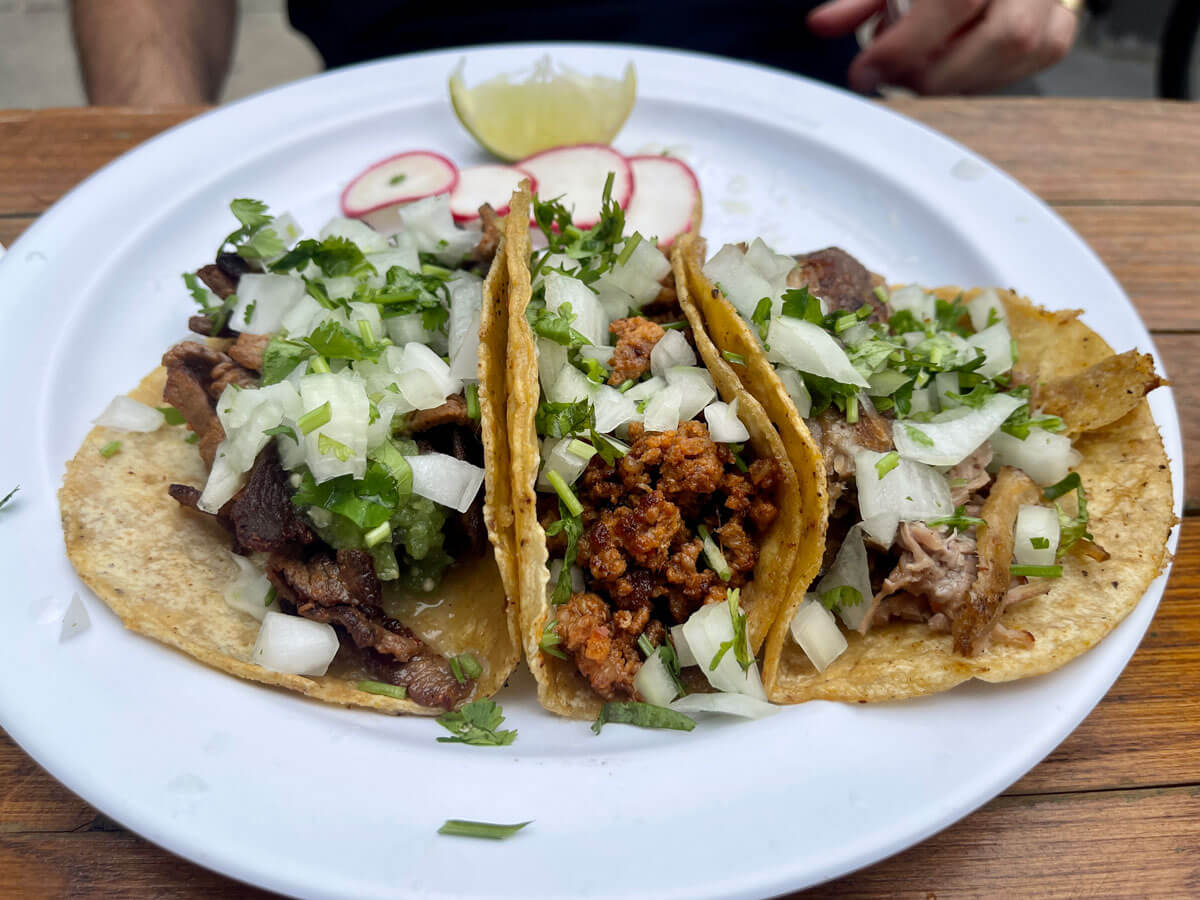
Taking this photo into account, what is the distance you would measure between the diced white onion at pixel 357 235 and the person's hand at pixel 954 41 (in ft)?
8.25

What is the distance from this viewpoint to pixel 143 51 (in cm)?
386

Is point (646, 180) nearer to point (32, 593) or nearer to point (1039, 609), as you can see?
point (1039, 609)

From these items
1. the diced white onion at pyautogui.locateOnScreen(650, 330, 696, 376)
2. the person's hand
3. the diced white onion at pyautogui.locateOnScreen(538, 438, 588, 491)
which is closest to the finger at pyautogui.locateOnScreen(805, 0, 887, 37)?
the person's hand

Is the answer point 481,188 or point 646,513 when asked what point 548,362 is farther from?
point 481,188

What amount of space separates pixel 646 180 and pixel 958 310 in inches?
49.0

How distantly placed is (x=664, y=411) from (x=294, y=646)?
0.96m

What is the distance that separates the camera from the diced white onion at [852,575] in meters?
1.97

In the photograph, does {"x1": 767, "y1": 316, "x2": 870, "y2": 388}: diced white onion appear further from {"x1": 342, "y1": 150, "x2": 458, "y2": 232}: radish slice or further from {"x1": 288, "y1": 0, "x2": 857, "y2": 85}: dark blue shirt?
{"x1": 288, "y1": 0, "x2": 857, "y2": 85}: dark blue shirt

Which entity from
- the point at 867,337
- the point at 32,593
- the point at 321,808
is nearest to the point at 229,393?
the point at 32,593

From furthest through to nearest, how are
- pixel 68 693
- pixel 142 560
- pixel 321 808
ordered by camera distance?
pixel 142 560
pixel 68 693
pixel 321 808

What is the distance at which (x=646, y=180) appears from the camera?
3195 mm

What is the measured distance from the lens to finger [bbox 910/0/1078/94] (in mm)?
3785

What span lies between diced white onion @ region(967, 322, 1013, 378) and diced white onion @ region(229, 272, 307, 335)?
70.7 inches

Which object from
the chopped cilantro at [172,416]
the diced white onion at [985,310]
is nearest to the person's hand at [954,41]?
the diced white onion at [985,310]
